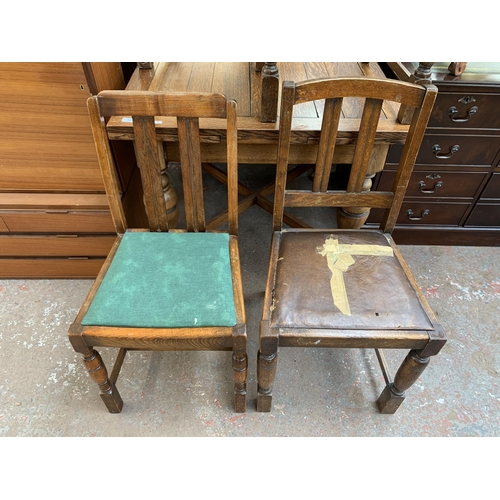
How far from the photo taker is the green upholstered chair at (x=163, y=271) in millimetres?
1162

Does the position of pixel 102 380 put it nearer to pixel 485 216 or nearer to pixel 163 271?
Answer: pixel 163 271

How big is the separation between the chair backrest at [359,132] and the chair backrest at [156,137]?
0.59ft

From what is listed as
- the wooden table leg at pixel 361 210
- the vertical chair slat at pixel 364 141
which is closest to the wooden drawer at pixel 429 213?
the wooden table leg at pixel 361 210

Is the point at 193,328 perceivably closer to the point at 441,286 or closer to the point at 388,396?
the point at 388,396

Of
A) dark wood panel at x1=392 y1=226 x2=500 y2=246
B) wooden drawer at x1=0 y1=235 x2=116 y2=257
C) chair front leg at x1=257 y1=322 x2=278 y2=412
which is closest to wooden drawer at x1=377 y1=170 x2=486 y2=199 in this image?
dark wood panel at x1=392 y1=226 x2=500 y2=246

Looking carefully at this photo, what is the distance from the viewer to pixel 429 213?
2.13 metres

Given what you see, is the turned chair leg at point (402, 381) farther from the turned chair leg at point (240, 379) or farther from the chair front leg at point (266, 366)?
the turned chair leg at point (240, 379)

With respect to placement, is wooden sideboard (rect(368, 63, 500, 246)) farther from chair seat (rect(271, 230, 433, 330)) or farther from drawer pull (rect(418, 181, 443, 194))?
chair seat (rect(271, 230, 433, 330))

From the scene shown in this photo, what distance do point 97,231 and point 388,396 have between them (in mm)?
1467

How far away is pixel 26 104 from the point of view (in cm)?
144

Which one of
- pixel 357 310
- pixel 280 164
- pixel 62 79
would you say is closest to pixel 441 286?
pixel 357 310

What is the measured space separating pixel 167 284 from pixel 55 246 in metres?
0.90

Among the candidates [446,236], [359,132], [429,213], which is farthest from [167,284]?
[446,236]

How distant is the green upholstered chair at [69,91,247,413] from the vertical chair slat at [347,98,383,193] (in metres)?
0.45
